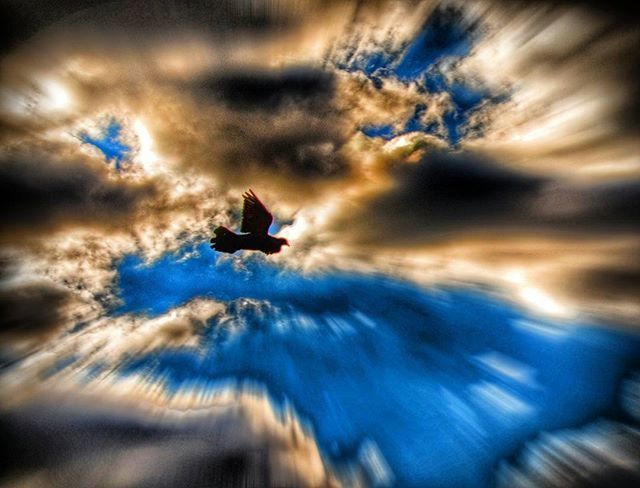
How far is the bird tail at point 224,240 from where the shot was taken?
22.5ft

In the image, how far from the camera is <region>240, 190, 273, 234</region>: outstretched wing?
6.79 m

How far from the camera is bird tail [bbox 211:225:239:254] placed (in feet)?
22.5

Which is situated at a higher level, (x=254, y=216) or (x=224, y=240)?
(x=254, y=216)

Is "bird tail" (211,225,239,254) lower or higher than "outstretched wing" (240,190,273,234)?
lower

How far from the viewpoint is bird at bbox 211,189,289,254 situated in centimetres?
684

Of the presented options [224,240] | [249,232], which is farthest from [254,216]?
[224,240]

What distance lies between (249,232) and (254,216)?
0.40 m

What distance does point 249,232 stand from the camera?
7.14m

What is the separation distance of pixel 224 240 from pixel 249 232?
56cm

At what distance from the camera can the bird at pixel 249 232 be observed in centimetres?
684

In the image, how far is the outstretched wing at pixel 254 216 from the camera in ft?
22.3

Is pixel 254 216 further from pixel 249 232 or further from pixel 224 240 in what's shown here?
pixel 224 240

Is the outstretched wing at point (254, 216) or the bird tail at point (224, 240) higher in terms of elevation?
the outstretched wing at point (254, 216)

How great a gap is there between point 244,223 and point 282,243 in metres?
1.03
